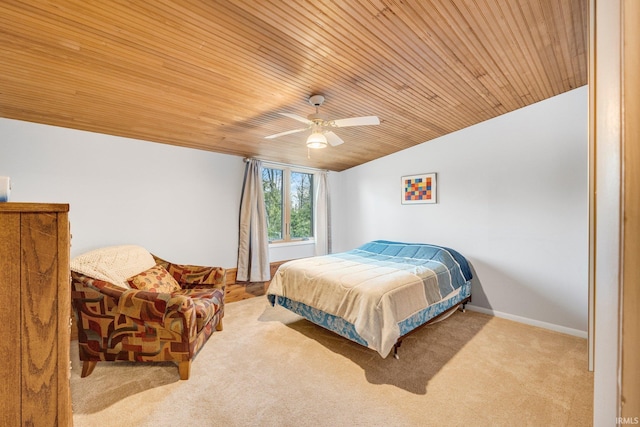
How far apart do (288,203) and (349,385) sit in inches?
133

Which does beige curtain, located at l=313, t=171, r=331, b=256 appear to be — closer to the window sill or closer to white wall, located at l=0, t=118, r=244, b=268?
the window sill

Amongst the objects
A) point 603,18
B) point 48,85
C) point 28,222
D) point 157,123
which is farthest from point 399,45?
point 48,85

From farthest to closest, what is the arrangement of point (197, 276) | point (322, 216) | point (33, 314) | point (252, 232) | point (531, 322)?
1. point (322, 216)
2. point (252, 232)
3. point (531, 322)
4. point (197, 276)
5. point (33, 314)

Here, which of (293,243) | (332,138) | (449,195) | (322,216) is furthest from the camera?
(322,216)

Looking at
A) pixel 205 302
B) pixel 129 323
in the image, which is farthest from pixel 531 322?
pixel 129 323

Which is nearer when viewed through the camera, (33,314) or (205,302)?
(33,314)

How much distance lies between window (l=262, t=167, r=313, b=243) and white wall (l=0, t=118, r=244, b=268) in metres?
0.69

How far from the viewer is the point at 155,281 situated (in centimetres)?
279

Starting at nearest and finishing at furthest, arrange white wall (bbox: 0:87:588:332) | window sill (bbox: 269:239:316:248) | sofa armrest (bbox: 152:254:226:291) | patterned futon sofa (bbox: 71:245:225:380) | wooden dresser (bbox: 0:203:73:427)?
wooden dresser (bbox: 0:203:73:427)
patterned futon sofa (bbox: 71:245:225:380)
white wall (bbox: 0:87:588:332)
sofa armrest (bbox: 152:254:226:291)
window sill (bbox: 269:239:316:248)

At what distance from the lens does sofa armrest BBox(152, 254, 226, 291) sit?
3.12 m

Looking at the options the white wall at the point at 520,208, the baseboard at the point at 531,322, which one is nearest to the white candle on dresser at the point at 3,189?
the white wall at the point at 520,208

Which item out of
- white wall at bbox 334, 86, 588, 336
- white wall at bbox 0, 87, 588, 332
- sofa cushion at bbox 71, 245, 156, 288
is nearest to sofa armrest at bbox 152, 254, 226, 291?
sofa cushion at bbox 71, 245, 156, 288

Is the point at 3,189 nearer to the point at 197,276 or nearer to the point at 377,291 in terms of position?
the point at 377,291

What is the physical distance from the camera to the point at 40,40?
1698mm
